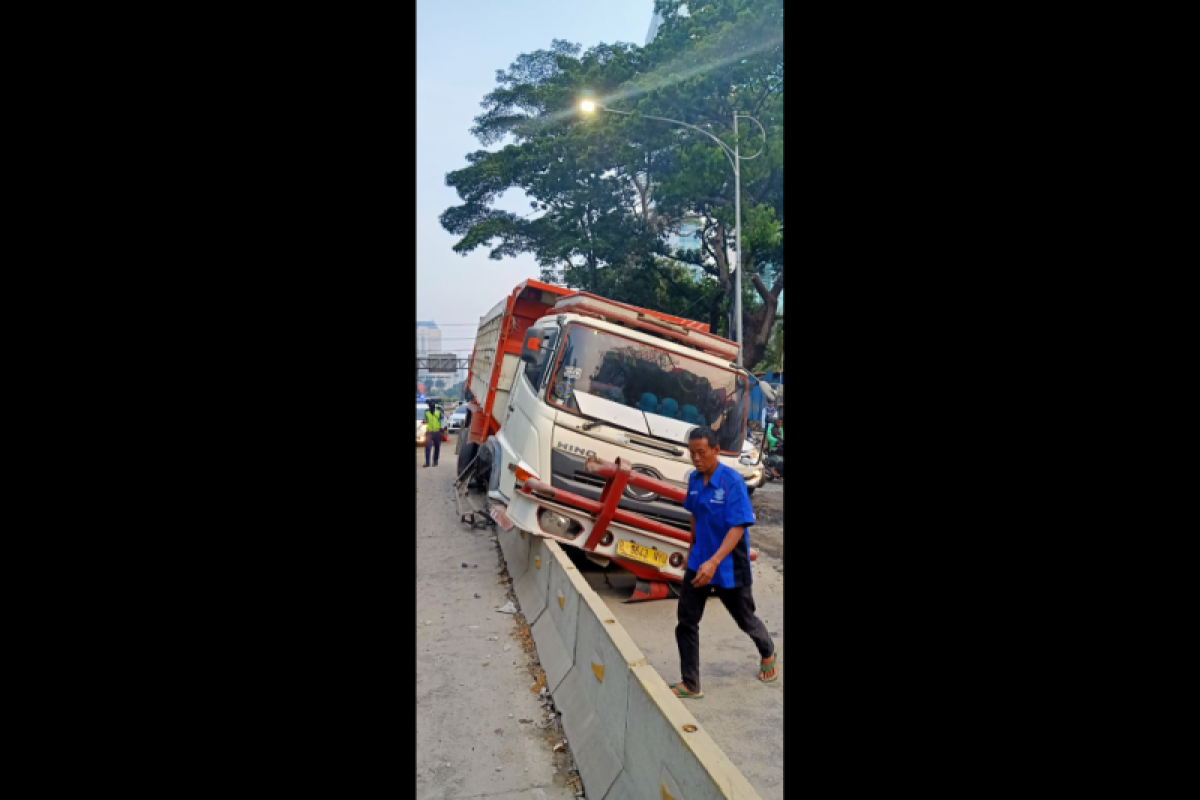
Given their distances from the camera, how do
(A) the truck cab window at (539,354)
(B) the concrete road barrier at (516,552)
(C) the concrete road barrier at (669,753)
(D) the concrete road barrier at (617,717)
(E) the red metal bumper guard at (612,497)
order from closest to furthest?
(C) the concrete road barrier at (669,753) → (D) the concrete road barrier at (617,717) → (E) the red metal bumper guard at (612,497) → (A) the truck cab window at (539,354) → (B) the concrete road barrier at (516,552)

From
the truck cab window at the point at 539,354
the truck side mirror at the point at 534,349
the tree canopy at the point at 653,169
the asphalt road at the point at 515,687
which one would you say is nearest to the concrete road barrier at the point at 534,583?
the asphalt road at the point at 515,687

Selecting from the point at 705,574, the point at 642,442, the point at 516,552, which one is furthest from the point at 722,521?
the point at 516,552

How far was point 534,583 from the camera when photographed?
23.5ft

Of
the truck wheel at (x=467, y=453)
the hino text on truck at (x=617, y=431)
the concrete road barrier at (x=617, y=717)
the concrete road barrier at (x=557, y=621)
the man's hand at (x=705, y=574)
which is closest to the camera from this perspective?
the concrete road barrier at (x=617, y=717)

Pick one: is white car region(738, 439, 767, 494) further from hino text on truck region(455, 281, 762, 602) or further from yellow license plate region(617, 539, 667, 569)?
yellow license plate region(617, 539, 667, 569)

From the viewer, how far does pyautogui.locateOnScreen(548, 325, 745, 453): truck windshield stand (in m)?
7.32

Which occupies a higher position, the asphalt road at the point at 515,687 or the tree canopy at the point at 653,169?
the tree canopy at the point at 653,169

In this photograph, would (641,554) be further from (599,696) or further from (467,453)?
(467,453)

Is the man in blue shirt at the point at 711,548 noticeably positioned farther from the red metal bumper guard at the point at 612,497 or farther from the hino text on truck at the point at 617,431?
the hino text on truck at the point at 617,431

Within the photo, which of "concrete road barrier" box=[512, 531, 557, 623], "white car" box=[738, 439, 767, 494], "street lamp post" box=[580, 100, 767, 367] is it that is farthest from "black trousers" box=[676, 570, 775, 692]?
"street lamp post" box=[580, 100, 767, 367]

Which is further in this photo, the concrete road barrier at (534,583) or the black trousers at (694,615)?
the concrete road barrier at (534,583)

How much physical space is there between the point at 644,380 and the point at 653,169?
19668mm

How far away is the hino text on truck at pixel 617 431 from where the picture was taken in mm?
6859

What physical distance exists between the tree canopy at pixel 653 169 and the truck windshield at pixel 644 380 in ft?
46.3
